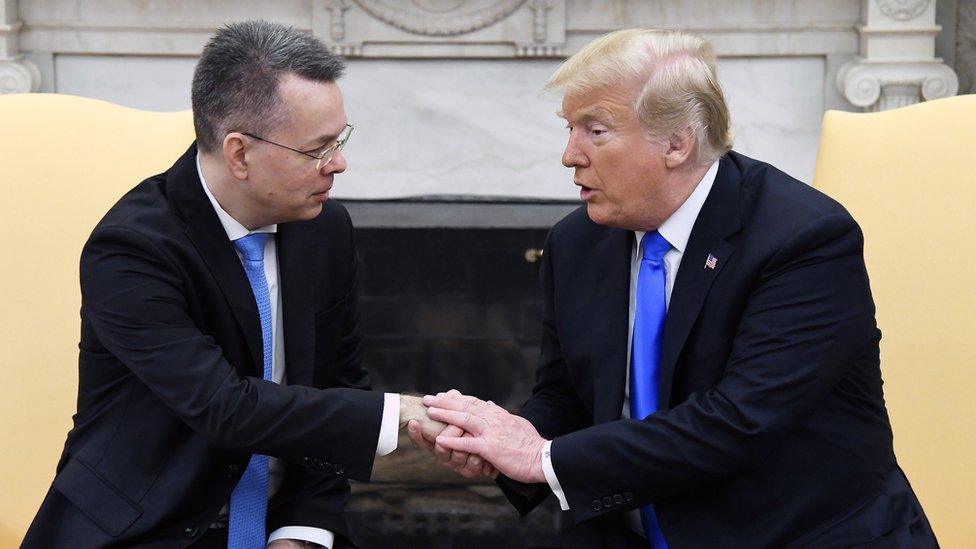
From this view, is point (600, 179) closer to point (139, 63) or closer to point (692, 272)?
point (692, 272)

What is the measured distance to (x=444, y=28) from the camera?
4.12m

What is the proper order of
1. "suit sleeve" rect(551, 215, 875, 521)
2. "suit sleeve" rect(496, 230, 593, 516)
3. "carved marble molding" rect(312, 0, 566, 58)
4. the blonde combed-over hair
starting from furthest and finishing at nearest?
"carved marble molding" rect(312, 0, 566, 58) < "suit sleeve" rect(496, 230, 593, 516) < the blonde combed-over hair < "suit sleeve" rect(551, 215, 875, 521)

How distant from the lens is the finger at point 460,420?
92.9 inches

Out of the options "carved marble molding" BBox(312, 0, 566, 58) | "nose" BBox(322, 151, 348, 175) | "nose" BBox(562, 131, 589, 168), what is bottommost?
"nose" BBox(322, 151, 348, 175)

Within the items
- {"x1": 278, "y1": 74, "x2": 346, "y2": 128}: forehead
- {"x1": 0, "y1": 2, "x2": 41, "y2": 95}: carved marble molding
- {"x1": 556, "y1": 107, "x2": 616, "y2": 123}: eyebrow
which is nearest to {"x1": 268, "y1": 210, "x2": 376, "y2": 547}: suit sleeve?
{"x1": 278, "y1": 74, "x2": 346, "y2": 128}: forehead

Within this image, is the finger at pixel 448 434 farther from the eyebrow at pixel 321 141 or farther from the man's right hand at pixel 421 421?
the eyebrow at pixel 321 141

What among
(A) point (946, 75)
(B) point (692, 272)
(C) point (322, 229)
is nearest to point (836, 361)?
(B) point (692, 272)

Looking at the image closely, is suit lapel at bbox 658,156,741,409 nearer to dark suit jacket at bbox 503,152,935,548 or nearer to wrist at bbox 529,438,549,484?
dark suit jacket at bbox 503,152,935,548

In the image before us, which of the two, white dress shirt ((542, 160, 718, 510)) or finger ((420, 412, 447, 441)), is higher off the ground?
white dress shirt ((542, 160, 718, 510))

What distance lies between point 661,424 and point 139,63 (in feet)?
8.72

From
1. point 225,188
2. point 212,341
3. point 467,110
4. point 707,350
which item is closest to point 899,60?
point 467,110

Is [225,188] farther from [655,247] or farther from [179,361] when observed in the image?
[655,247]

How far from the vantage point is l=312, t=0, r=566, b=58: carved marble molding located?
4.09 m

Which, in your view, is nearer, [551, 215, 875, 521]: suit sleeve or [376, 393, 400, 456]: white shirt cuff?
[551, 215, 875, 521]: suit sleeve
